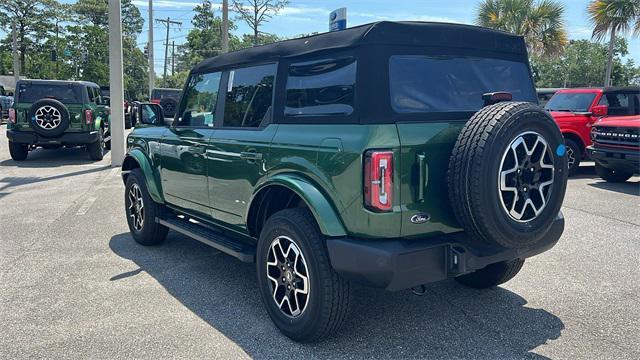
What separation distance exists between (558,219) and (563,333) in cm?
76

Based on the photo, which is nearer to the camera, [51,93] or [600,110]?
[600,110]

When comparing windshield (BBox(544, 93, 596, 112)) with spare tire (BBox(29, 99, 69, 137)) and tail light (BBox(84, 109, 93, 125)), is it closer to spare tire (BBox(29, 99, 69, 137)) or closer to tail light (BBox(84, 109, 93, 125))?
tail light (BBox(84, 109, 93, 125))

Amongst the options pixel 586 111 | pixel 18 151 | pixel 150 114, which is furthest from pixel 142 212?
pixel 586 111

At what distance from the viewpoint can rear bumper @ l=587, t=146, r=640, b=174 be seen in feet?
28.7

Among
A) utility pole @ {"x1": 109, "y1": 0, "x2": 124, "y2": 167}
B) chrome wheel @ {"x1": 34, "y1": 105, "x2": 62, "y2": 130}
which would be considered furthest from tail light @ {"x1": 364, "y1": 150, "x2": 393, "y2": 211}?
chrome wheel @ {"x1": 34, "y1": 105, "x2": 62, "y2": 130}

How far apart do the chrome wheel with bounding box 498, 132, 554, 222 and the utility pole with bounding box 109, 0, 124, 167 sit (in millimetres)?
10834

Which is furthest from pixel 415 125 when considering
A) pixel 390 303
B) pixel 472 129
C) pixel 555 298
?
pixel 555 298

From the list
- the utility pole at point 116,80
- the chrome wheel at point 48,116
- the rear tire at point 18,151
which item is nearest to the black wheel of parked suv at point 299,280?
the utility pole at point 116,80

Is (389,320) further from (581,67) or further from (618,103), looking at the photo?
(581,67)

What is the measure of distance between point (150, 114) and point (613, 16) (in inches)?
717

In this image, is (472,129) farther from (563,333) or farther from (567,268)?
(567,268)

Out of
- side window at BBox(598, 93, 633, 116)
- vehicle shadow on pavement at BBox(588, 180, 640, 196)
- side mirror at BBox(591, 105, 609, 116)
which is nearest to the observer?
vehicle shadow on pavement at BBox(588, 180, 640, 196)

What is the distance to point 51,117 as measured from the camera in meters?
11.8

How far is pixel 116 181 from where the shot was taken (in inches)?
396
